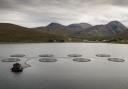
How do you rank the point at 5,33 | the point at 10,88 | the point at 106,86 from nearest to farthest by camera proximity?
the point at 10,88
the point at 106,86
the point at 5,33

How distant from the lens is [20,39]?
540 ft

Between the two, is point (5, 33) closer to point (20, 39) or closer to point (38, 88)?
point (20, 39)

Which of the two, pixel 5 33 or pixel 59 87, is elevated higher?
pixel 5 33

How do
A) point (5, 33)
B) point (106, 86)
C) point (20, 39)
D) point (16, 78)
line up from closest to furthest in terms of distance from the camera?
point (106, 86)
point (16, 78)
point (20, 39)
point (5, 33)

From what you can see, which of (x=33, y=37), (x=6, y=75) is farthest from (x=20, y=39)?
(x=6, y=75)

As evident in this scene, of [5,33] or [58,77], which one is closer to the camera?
[58,77]

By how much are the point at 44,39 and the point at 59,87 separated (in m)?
147

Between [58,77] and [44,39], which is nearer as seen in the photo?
[58,77]

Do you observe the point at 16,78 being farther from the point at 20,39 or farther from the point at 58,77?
the point at 20,39

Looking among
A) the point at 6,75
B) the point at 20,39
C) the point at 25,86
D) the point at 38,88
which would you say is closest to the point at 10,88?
the point at 25,86

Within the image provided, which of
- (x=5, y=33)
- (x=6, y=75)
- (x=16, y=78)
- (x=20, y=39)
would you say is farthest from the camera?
(x=5, y=33)

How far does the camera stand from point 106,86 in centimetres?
2805

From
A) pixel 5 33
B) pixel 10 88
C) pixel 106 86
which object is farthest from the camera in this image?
pixel 5 33

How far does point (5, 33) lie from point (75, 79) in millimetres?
159070
